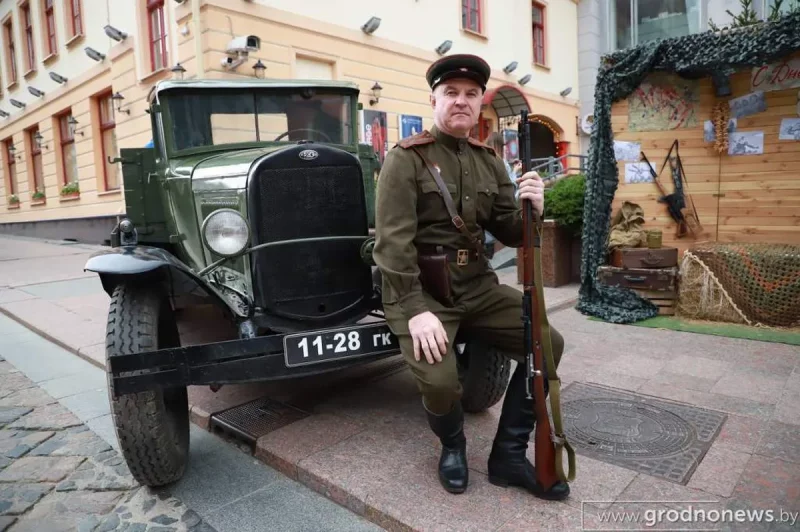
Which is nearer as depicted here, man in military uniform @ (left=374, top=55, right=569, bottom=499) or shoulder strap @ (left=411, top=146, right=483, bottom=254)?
man in military uniform @ (left=374, top=55, right=569, bottom=499)

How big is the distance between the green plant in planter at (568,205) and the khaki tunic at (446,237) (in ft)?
13.2

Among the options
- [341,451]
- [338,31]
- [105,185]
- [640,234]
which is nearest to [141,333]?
[341,451]

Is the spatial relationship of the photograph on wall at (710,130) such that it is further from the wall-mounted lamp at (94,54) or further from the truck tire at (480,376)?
the wall-mounted lamp at (94,54)

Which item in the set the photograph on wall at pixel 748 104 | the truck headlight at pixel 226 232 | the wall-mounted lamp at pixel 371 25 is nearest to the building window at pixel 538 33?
the wall-mounted lamp at pixel 371 25

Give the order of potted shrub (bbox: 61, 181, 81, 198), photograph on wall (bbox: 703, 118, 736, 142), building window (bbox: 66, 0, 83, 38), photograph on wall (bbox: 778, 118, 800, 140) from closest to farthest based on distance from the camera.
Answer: photograph on wall (bbox: 778, 118, 800, 140)
photograph on wall (bbox: 703, 118, 736, 142)
building window (bbox: 66, 0, 83, 38)
potted shrub (bbox: 61, 181, 81, 198)

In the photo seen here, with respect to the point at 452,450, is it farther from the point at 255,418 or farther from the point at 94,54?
the point at 94,54

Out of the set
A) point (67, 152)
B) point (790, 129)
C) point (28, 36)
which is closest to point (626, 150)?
point (790, 129)

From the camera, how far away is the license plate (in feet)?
8.61

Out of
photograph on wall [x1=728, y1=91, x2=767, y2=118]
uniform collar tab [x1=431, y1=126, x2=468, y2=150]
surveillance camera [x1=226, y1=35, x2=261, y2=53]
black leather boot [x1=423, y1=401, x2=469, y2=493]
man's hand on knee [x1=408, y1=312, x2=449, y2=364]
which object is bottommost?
black leather boot [x1=423, y1=401, x2=469, y2=493]

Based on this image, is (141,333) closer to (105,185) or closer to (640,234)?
(640,234)

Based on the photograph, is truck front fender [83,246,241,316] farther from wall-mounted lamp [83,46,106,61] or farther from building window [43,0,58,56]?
building window [43,0,58,56]

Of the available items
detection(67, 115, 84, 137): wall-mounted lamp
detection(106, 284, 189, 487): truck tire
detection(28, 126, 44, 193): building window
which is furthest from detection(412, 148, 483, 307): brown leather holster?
detection(28, 126, 44, 193): building window

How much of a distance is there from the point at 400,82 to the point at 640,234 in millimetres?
7696

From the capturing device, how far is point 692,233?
19.3ft
